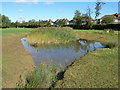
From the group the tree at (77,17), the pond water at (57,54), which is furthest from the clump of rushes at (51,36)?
the tree at (77,17)

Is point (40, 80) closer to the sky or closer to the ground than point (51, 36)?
closer to the ground

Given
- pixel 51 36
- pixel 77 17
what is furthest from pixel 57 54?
pixel 77 17

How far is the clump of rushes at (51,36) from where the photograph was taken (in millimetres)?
12762

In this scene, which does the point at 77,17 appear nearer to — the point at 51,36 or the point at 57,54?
the point at 51,36

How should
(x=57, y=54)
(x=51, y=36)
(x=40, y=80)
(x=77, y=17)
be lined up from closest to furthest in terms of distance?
1. (x=40, y=80)
2. (x=57, y=54)
3. (x=51, y=36)
4. (x=77, y=17)

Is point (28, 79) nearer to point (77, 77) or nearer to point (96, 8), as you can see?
point (77, 77)

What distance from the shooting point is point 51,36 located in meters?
13.4

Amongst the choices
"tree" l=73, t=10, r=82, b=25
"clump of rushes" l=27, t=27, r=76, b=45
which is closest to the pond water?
"clump of rushes" l=27, t=27, r=76, b=45

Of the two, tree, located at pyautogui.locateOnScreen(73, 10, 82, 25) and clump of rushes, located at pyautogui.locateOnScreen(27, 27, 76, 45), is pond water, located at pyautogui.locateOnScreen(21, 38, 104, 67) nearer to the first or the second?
clump of rushes, located at pyautogui.locateOnScreen(27, 27, 76, 45)

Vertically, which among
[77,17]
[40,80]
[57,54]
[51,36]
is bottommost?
[40,80]

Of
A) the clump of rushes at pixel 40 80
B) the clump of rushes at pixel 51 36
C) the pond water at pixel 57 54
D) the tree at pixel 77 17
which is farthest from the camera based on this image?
the tree at pixel 77 17

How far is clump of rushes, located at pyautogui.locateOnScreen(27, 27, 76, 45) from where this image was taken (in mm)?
12762

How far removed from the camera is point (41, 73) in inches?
157

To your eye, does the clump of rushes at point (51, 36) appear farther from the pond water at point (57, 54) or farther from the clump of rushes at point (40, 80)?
the clump of rushes at point (40, 80)
